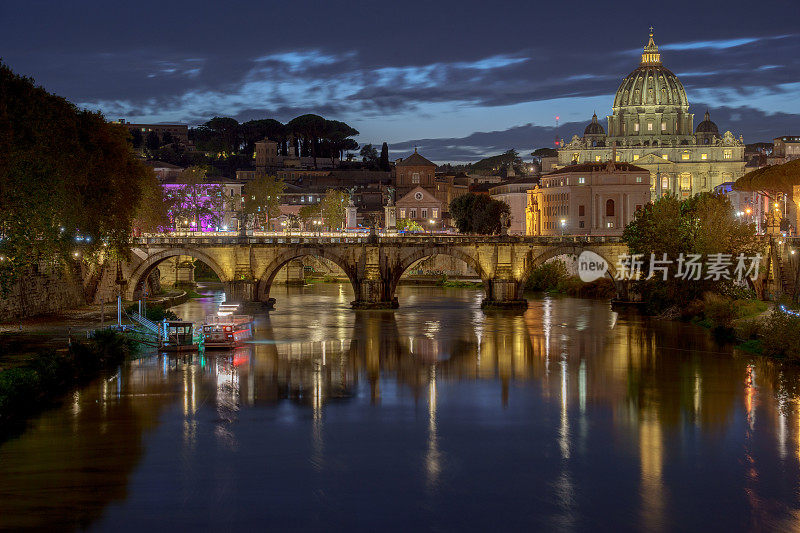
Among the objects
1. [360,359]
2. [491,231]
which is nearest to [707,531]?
[360,359]

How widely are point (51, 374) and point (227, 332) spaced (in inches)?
594

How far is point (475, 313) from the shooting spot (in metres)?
70.5

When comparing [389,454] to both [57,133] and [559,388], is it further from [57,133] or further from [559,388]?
[57,133]

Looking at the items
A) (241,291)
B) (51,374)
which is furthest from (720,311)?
→ (51,374)

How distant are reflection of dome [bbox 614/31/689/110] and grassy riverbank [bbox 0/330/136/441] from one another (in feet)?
508

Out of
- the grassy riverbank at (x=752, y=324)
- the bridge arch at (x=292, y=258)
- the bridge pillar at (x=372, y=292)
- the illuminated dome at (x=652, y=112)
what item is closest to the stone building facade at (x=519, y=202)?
the illuminated dome at (x=652, y=112)

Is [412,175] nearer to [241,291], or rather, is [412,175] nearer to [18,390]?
[241,291]

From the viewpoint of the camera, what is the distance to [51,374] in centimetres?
3616

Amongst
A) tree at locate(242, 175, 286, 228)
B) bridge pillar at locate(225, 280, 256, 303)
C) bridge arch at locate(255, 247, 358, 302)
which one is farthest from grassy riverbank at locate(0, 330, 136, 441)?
tree at locate(242, 175, 286, 228)

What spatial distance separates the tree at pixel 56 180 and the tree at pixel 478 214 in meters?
60.6

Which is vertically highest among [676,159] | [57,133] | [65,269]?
[676,159]

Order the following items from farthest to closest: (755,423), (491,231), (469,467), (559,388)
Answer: (491,231) → (559,388) → (755,423) → (469,467)

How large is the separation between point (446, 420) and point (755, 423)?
10557 mm

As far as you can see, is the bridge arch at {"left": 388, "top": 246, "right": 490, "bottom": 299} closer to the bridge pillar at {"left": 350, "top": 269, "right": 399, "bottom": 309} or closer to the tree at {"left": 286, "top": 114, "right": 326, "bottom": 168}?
the bridge pillar at {"left": 350, "top": 269, "right": 399, "bottom": 309}
